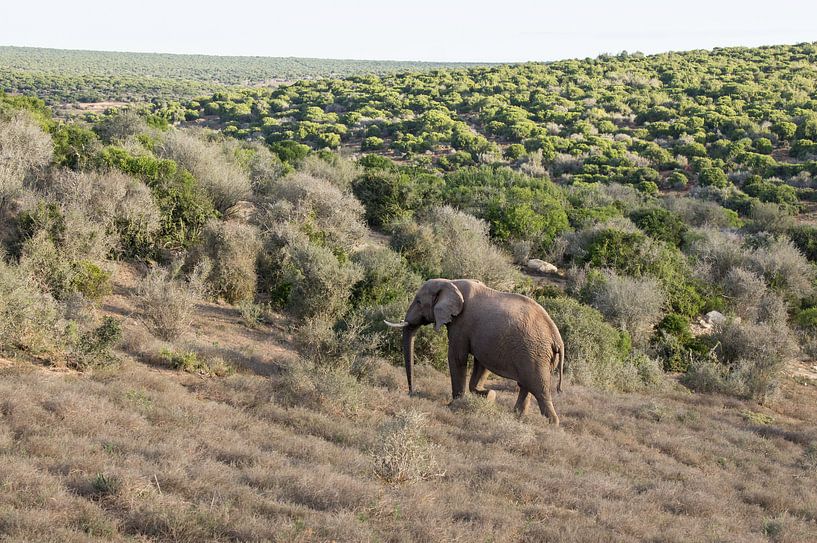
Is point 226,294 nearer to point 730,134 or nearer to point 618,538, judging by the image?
point 618,538

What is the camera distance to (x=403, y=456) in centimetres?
598

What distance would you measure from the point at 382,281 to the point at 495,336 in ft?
18.0

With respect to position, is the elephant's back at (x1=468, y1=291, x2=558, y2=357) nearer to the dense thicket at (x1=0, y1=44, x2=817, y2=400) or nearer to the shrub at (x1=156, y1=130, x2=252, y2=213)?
the dense thicket at (x1=0, y1=44, x2=817, y2=400)

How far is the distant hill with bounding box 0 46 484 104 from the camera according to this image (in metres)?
69.0

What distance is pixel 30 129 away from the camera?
57.3ft

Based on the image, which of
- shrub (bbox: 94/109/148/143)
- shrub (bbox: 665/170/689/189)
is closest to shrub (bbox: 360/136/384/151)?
shrub (bbox: 665/170/689/189)

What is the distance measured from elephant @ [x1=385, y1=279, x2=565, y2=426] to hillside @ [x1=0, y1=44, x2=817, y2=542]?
48 cm

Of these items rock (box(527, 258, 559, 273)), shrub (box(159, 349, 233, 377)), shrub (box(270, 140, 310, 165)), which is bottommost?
shrub (box(159, 349, 233, 377))

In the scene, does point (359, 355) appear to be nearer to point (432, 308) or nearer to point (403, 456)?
point (432, 308)

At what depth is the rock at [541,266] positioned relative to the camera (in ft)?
64.5

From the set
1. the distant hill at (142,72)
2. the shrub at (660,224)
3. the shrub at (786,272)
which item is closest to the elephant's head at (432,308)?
the shrub at (786,272)

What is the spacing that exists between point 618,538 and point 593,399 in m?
5.03

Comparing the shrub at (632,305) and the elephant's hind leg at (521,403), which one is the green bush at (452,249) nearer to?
the shrub at (632,305)

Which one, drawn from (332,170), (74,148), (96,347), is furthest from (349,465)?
(332,170)
